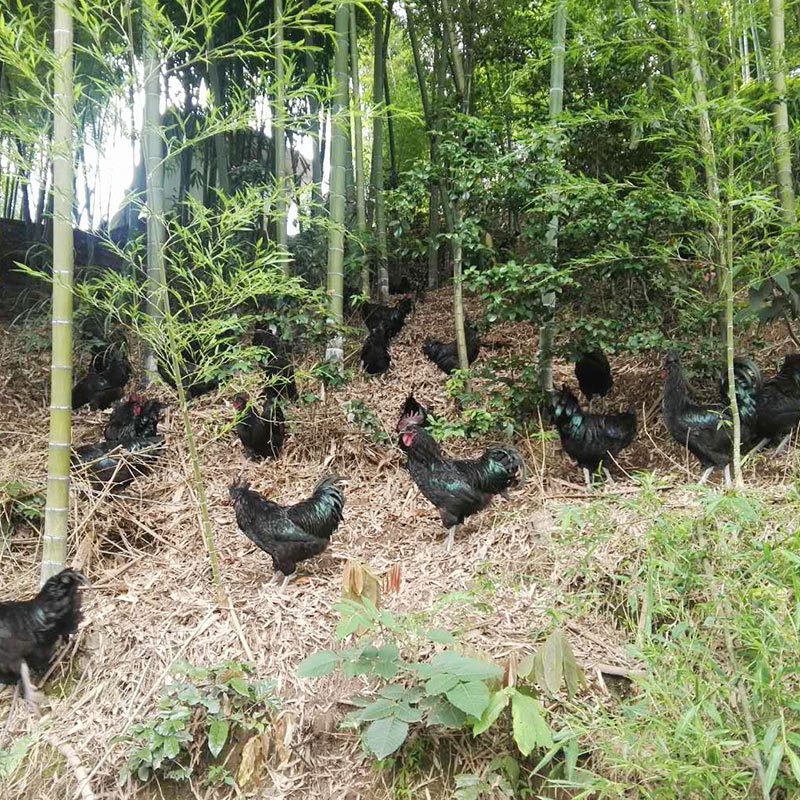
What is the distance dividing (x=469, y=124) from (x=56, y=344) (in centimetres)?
315

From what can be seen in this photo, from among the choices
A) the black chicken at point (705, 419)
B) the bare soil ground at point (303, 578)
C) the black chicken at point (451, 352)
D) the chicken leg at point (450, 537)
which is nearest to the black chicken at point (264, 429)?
the bare soil ground at point (303, 578)

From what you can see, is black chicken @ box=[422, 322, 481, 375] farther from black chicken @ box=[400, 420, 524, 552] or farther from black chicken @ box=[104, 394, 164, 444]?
black chicken @ box=[104, 394, 164, 444]

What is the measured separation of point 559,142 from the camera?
14.6 feet

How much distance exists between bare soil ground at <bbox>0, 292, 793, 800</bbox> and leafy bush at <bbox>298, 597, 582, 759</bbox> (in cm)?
25

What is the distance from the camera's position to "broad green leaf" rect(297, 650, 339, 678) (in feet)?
→ 8.36

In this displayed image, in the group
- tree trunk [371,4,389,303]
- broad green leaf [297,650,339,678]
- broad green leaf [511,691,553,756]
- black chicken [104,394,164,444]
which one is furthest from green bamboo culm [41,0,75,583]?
tree trunk [371,4,389,303]

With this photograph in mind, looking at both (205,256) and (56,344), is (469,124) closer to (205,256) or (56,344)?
(205,256)

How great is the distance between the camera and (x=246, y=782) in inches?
112

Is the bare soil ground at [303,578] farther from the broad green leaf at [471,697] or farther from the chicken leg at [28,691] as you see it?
the broad green leaf at [471,697]

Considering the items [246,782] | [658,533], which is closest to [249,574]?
[246,782]

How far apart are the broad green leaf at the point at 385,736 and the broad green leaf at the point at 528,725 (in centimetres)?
45

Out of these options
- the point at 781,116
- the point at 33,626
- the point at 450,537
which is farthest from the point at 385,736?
the point at 781,116

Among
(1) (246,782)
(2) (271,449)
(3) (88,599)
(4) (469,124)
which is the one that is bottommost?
(1) (246,782)

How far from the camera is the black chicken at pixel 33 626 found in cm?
324
